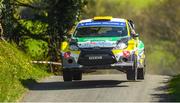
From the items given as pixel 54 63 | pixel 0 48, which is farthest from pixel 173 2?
pixel 0 48

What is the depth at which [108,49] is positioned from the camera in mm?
18375

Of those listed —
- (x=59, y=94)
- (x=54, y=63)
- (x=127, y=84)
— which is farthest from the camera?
(x=54, y=63)

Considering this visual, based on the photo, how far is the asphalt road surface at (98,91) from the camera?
51.3ft

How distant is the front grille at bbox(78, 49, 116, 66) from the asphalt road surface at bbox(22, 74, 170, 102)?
0.69 m

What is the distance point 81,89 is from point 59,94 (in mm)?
1360

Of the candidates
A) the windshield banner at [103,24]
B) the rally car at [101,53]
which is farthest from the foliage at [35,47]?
the rally car at [101,53]

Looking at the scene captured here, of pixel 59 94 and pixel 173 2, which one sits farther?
pixel 173 2

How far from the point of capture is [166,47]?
234 feet

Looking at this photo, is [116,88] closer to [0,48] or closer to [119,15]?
[0,48]

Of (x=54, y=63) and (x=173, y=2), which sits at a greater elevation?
(x=173, y=2)

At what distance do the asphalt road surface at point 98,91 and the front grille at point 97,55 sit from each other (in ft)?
2.25

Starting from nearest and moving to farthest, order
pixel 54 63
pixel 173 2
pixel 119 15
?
pixel 54 63, pixel 173 2, pixel 119 15

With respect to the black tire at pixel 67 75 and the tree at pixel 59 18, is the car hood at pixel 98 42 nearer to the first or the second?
the black tire at pixel 67 75

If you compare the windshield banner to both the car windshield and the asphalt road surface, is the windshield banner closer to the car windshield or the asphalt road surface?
the car windshield
